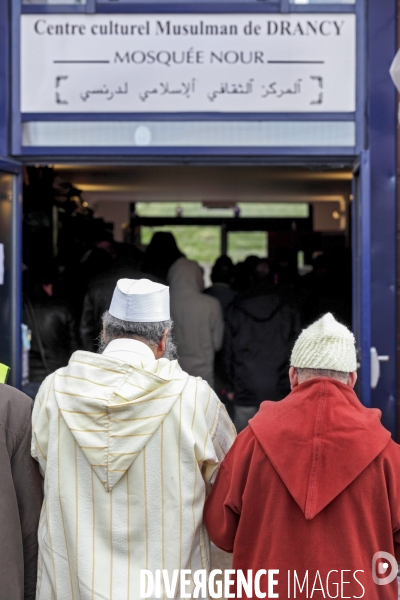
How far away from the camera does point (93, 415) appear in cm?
202

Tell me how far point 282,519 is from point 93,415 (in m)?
0.59

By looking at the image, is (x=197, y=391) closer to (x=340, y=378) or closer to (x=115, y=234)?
(x=340, y=378)

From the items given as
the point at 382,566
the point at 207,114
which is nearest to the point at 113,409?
the point at 382,566

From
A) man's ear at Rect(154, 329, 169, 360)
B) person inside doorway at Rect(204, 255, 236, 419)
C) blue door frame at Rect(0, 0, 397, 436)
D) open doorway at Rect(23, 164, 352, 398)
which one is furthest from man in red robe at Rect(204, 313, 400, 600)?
person inside doorway at Rect(204, 255, 236, 419)

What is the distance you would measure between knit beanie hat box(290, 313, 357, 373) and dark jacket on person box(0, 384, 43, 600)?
0.85m

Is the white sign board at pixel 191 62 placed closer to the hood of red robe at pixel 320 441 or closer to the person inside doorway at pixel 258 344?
the person inside doorway at pixel 258 344

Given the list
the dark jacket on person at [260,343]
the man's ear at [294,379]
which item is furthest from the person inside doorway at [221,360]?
the man's ear at [294,379]

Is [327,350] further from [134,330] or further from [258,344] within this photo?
[258,344]

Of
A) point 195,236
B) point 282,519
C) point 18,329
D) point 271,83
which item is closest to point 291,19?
point 271,83

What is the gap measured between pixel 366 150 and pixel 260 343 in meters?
1.72

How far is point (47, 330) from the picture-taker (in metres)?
5.60

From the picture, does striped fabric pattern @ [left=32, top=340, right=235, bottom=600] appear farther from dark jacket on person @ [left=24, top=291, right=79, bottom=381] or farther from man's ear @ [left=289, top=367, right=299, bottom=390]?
dark jacket on person @ [left=24, top=291, right=79, bottom=381]

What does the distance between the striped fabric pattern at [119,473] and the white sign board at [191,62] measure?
2.62 m

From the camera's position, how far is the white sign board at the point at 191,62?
14.1 feet
